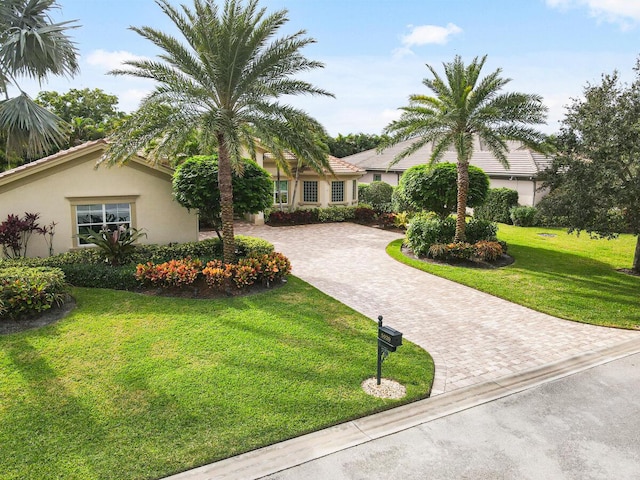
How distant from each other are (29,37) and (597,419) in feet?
49.6

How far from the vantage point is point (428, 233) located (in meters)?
16.9

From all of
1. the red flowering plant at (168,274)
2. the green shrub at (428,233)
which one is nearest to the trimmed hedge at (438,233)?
the green shrub at (428,233)

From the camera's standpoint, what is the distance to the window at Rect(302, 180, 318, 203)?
27.3 m

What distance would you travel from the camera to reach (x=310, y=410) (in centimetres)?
648

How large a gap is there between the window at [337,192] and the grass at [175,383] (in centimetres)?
1737

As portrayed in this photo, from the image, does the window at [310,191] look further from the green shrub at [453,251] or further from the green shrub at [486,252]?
the green shrub at [486,252]

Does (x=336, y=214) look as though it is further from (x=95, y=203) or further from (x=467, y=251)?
(x=95, y=203)

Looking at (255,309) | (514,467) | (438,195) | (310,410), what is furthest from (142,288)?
(438,195)

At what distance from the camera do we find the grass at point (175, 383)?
559 centimetres

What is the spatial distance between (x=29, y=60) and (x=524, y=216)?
24.0m

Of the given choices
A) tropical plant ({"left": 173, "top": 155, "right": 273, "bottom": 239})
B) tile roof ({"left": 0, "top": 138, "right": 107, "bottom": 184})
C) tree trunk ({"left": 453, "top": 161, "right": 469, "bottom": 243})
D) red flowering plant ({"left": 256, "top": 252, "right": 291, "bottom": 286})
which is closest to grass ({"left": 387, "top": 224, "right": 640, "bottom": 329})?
tree trunk ({"left": 453, "top": 161, "right": 469, "bottom": 243})

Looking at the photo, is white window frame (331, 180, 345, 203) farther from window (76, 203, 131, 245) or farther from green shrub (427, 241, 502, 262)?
window (76, 203, 131, 245)

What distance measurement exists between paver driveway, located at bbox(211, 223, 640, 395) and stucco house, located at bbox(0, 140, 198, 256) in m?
5.12

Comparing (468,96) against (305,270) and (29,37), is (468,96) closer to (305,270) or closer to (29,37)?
(305,270)
